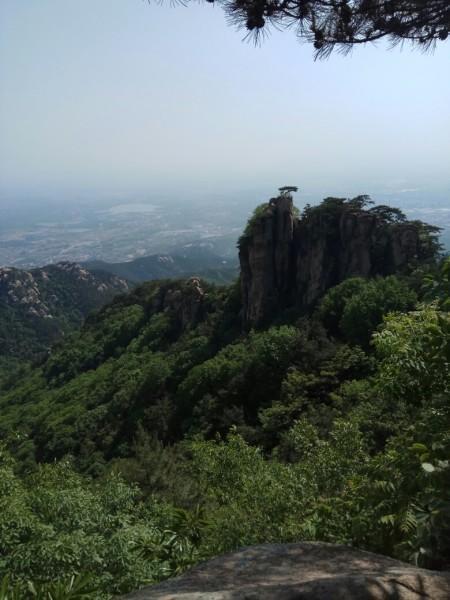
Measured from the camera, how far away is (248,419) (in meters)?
31.1

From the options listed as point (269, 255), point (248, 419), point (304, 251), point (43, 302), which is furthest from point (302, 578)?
point (43, 302)

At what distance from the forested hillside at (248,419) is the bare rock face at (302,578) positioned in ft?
1.03

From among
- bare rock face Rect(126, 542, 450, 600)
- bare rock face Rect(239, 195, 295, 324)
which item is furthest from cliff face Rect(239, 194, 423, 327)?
bare rock face Rect(126, 542, 450, 600)

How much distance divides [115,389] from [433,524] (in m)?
50.3

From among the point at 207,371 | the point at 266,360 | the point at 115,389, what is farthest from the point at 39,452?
the point at 266,360

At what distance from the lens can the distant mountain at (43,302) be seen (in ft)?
426

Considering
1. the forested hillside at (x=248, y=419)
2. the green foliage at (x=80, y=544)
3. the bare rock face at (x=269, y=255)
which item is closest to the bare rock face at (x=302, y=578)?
the forested hillside at (x=248, y=419)

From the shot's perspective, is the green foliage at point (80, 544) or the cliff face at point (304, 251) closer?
the green foliage at point (80, 544)

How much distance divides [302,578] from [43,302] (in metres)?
154

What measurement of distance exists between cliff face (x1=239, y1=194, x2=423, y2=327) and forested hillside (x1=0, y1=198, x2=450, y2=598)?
21 centimetres

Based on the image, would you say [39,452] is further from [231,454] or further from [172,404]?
[231,454]

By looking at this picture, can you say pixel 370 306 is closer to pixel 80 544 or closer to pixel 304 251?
pixel 304 251

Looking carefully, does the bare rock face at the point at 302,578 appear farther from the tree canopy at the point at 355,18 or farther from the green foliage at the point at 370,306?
the green foliage at the point at 370,306

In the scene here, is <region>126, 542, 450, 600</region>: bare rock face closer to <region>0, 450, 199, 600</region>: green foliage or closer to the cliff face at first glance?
<region>0, 450, 199, 600</region>: green foliage
